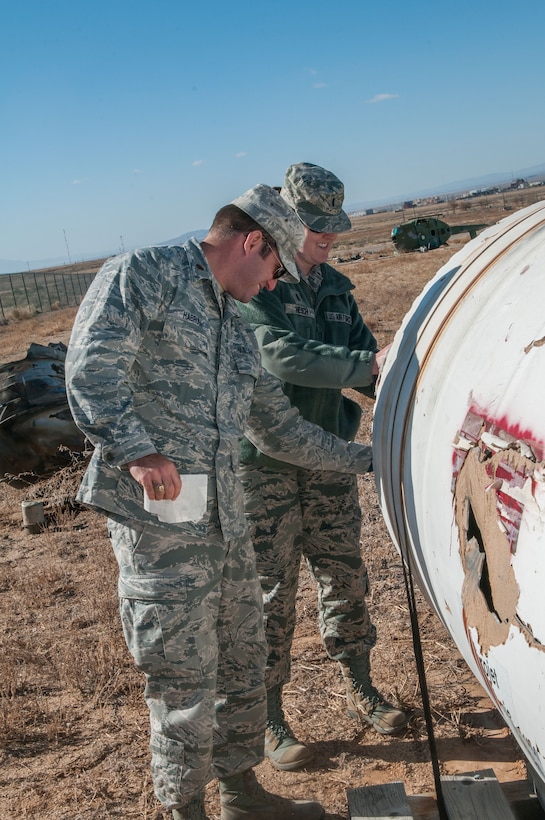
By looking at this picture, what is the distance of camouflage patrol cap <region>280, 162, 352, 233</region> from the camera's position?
10.5 ft

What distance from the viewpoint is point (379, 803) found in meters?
2.64

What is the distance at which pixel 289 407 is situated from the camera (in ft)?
10.1

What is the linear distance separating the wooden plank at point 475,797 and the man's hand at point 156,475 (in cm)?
128

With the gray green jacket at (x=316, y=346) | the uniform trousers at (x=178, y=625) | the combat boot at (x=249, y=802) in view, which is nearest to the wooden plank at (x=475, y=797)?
the combat boot at (x=249, y=802)

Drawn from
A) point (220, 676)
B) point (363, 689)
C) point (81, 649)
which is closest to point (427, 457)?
point (220, 676)

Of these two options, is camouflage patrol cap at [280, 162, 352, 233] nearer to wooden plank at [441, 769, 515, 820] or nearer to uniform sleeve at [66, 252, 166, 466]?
uniform sleeve at [66, 252, 166, 466]

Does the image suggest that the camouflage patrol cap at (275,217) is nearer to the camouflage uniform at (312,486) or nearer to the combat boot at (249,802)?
the camouflage uniform at (312,486)

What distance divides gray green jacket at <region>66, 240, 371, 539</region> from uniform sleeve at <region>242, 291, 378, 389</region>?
317 mm

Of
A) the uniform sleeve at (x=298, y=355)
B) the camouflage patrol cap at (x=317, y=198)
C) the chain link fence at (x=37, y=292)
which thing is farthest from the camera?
the chain link fence at (x=37, y=292)

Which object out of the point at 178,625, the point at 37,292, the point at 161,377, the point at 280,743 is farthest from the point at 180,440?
the point at 37,292

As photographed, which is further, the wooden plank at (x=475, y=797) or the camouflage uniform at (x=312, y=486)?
the camouflage uniform at (x=312, y=486)

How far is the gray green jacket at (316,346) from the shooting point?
3098 millimetres

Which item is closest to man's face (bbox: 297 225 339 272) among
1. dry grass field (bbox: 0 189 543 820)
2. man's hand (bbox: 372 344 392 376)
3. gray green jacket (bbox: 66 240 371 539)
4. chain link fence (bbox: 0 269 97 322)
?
man's hand (bbox: 372 344 392 376)

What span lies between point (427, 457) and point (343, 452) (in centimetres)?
109
